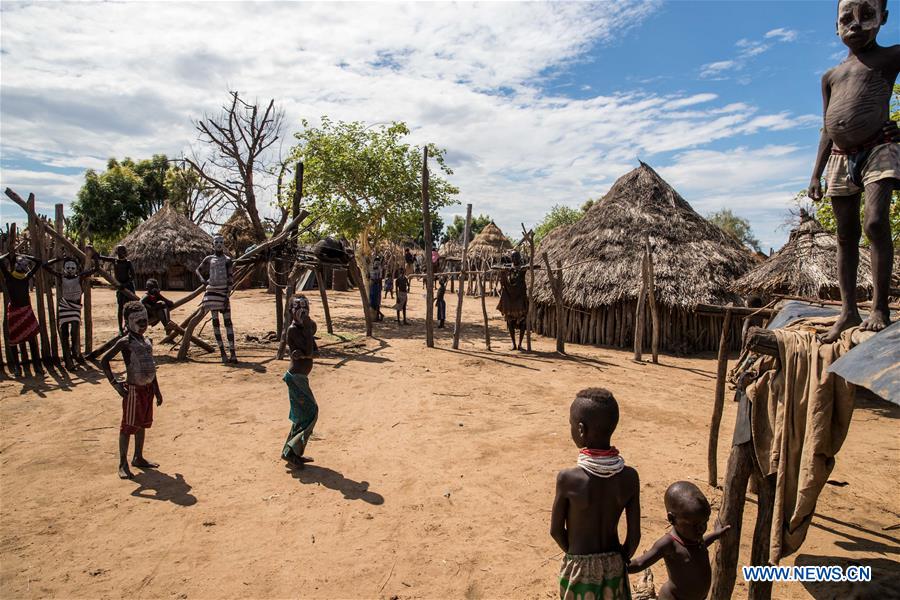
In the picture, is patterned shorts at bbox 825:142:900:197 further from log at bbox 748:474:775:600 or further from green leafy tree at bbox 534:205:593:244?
green leafy tree at bbox 534:205:593:244

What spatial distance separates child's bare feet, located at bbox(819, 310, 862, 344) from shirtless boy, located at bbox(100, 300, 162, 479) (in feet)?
16.2

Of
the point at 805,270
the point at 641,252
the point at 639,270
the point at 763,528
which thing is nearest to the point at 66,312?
the point at 763,528

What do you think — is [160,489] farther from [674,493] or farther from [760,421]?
[760,421]

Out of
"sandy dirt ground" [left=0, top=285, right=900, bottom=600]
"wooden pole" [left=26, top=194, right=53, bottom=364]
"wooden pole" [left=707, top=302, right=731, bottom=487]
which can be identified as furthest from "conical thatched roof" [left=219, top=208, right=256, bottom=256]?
"wooden pole" [left=707, top=302, right=731, bottom=487]

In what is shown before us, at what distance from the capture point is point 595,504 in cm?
214

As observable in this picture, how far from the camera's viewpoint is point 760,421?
2.79m

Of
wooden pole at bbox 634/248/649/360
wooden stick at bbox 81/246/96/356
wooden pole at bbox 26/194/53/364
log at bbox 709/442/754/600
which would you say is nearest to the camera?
log at bbox 709/442/754/600

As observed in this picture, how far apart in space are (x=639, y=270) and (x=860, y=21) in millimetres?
10150

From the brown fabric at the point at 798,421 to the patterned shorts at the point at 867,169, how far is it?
2.47ft

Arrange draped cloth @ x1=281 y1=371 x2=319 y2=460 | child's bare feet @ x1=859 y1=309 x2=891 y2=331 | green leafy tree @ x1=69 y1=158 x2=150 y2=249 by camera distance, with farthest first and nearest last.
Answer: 1. green leafy tree @ x1=69 y1=158 x2=150 y2=249
2. draped cloth @ x1=281 y1=371 x2=319 y2=460
3. child's bare feet @ x1=859 y1=309 x2=891 y2=331

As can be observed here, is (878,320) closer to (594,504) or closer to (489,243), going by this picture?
(594,504)

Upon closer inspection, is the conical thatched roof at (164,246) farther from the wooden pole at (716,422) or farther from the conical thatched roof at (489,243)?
the wooden pole at (716,422)

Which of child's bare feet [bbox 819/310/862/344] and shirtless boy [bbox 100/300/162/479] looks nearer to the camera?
→ child's bare feet [bbox 819/310/862/344]

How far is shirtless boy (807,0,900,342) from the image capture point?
246 cm
